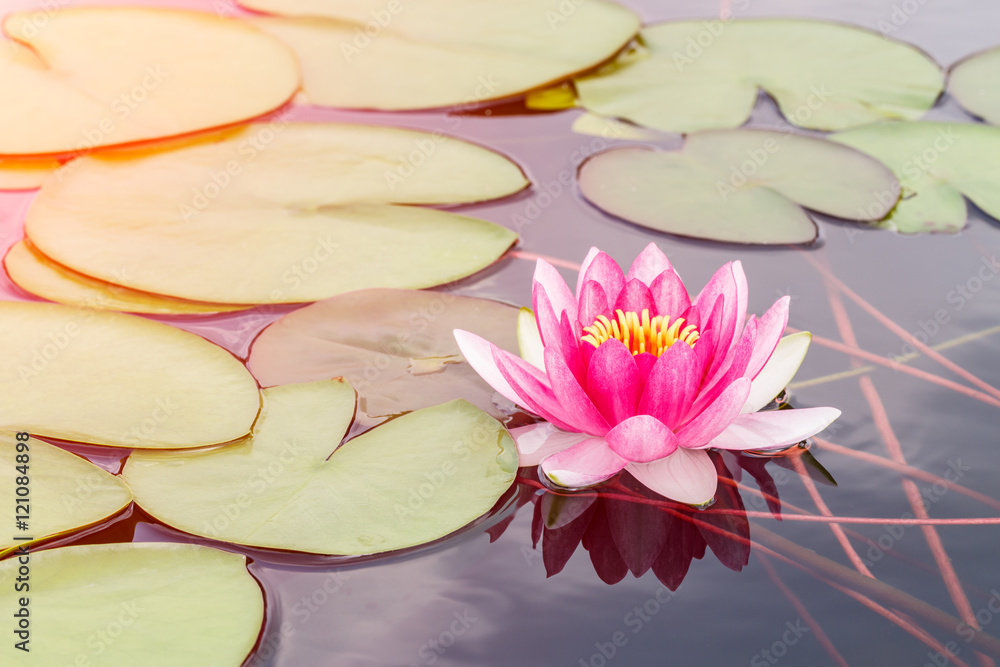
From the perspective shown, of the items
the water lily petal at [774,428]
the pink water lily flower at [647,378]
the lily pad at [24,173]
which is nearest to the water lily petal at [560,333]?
the pink water lily flower at [647,378]

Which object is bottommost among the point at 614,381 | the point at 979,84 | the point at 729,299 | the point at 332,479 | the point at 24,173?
the point at 24,173

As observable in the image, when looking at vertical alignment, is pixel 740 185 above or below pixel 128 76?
above

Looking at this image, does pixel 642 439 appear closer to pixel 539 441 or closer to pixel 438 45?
pixel 539 441

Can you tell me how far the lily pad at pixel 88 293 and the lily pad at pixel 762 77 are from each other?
69.4 inches

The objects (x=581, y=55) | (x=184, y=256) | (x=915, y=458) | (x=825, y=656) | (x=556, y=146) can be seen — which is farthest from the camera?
(x=581, y=55)

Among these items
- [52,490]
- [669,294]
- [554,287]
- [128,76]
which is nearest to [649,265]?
[669,294]

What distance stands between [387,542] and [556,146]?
1.81 metres

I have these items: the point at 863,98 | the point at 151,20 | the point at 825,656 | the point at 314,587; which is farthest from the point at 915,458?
the point at 151,20

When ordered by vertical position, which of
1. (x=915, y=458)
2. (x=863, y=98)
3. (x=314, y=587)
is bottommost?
(x=314, y=587)

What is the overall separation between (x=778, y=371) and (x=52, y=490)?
1541 millimetres

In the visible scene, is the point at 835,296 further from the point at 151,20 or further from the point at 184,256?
the point at 151,20

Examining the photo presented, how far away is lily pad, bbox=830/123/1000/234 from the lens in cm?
236

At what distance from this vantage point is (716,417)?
1420 mm

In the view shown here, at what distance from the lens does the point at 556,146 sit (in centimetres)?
274
